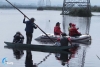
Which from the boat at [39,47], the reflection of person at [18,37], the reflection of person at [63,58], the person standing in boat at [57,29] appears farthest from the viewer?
the person standing in boat at [57,29]

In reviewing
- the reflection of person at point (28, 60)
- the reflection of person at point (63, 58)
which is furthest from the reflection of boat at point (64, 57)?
the reflection of person at point (28, 60)

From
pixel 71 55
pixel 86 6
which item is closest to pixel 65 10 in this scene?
pixel 86 6

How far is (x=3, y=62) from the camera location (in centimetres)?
1916

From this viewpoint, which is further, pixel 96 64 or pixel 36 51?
pixel 36 51

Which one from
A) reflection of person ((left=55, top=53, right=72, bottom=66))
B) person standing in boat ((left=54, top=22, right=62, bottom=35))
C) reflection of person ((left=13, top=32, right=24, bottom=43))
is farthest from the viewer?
person standing in boat ((left=54, top=22, right=62, bottom=35))

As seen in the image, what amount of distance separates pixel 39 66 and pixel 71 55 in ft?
14.4

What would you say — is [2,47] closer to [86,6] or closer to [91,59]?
[91,59]

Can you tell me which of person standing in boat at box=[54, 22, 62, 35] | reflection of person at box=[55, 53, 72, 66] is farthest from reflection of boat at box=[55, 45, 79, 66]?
person standing in boat at box=[54, 22, 62, 35]

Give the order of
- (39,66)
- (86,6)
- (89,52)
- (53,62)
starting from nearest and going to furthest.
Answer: (39,66) < (53,62) < (89,52) < (86,6)

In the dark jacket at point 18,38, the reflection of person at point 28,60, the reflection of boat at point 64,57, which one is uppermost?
the dark jacket at point 18,38

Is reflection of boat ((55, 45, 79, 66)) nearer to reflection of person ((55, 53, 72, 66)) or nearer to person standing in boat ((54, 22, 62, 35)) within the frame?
Result: reflection of person ((55, 53, 72, 66))

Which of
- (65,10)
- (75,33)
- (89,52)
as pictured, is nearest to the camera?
(89,52)

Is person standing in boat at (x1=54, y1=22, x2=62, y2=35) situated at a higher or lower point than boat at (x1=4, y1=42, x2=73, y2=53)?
higher

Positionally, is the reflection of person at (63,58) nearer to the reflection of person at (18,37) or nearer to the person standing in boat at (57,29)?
the reflection of person at (18,37)
